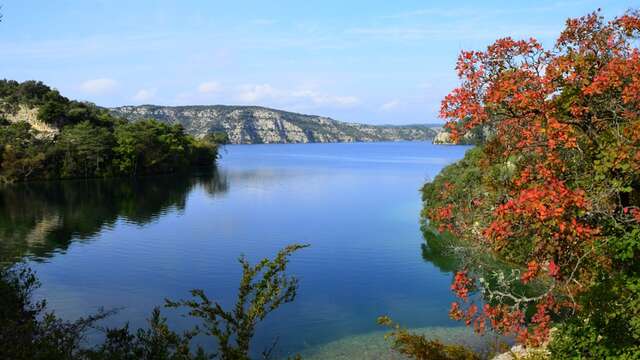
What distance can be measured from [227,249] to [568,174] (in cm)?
4058

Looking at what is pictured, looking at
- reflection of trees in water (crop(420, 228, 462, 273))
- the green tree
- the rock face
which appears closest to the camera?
reflection of trees in water (crop(420, 228, 462, 273))

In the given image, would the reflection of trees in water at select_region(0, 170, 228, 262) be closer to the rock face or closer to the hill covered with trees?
the hill covered with trees

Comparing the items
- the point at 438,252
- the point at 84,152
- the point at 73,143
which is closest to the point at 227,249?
the point at 438,252

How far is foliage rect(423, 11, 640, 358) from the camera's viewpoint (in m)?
9.65

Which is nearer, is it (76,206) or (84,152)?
(76,206)

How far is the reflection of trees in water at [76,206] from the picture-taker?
167 feet

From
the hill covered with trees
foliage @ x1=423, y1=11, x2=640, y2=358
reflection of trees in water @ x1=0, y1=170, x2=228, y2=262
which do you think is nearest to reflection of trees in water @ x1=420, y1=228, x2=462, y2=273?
foliage @ x1=423, y1=11, x2=640, y2=358

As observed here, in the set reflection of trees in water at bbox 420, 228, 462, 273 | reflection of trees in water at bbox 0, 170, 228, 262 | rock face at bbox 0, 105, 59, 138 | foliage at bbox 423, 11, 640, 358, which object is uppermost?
rock face at bbox 0, 105, 59, 138

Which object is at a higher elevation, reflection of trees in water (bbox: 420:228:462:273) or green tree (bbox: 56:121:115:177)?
green tree (bbox: 56:121:115:177)

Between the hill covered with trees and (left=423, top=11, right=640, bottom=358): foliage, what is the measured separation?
108115 millimetres

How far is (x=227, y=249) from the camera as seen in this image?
4875 centimetres

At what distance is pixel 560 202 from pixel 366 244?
4193 centimetres

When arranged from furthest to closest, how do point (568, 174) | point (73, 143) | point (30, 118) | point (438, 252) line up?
1. point (30, 118)
2. point (73, 143)
3. point (438, 252)
4. point (568, 174)

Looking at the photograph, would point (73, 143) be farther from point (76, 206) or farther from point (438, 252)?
point (438, 252)
